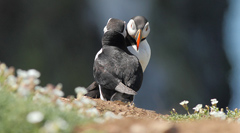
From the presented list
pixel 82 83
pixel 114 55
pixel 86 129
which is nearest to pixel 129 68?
pixel 114 55

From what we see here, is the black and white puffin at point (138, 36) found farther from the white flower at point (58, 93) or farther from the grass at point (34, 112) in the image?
the white flower at point (58, 93)

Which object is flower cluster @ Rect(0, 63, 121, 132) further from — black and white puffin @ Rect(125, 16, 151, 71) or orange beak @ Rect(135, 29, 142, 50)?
black and white puffin @ Rect(125, 16, 151, 71)

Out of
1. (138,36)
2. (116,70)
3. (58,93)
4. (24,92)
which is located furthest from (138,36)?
(24,92)

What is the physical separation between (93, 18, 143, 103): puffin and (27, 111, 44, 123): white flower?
322 centimetres

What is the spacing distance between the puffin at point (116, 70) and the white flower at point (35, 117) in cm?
322

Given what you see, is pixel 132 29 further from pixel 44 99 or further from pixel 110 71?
pixel 44 99

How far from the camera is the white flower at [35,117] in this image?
2.09 metres

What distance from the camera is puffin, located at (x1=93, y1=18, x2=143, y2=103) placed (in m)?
5.65

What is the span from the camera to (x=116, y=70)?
5715mm

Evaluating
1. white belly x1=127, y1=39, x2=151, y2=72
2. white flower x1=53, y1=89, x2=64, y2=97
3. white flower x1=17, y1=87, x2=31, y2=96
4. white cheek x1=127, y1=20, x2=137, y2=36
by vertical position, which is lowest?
white flower x1=17, y1=87, x2=31, y2=96

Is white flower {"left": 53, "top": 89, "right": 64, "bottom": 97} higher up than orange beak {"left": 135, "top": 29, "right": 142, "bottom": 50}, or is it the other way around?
orange beak {"left": 135, "top": 29, "right": 142, "bottom": 50}

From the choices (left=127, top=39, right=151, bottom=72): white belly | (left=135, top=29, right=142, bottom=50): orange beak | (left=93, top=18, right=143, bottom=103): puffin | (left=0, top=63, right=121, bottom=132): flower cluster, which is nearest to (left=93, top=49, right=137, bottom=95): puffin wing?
(left=93, top=18, right=143, bottom=103): puffin

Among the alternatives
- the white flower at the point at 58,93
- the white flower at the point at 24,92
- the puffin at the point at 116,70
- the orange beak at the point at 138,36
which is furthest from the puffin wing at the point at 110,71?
the white flower at the point at 24,92

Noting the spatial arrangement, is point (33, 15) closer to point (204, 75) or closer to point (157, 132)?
point (204, 75)
